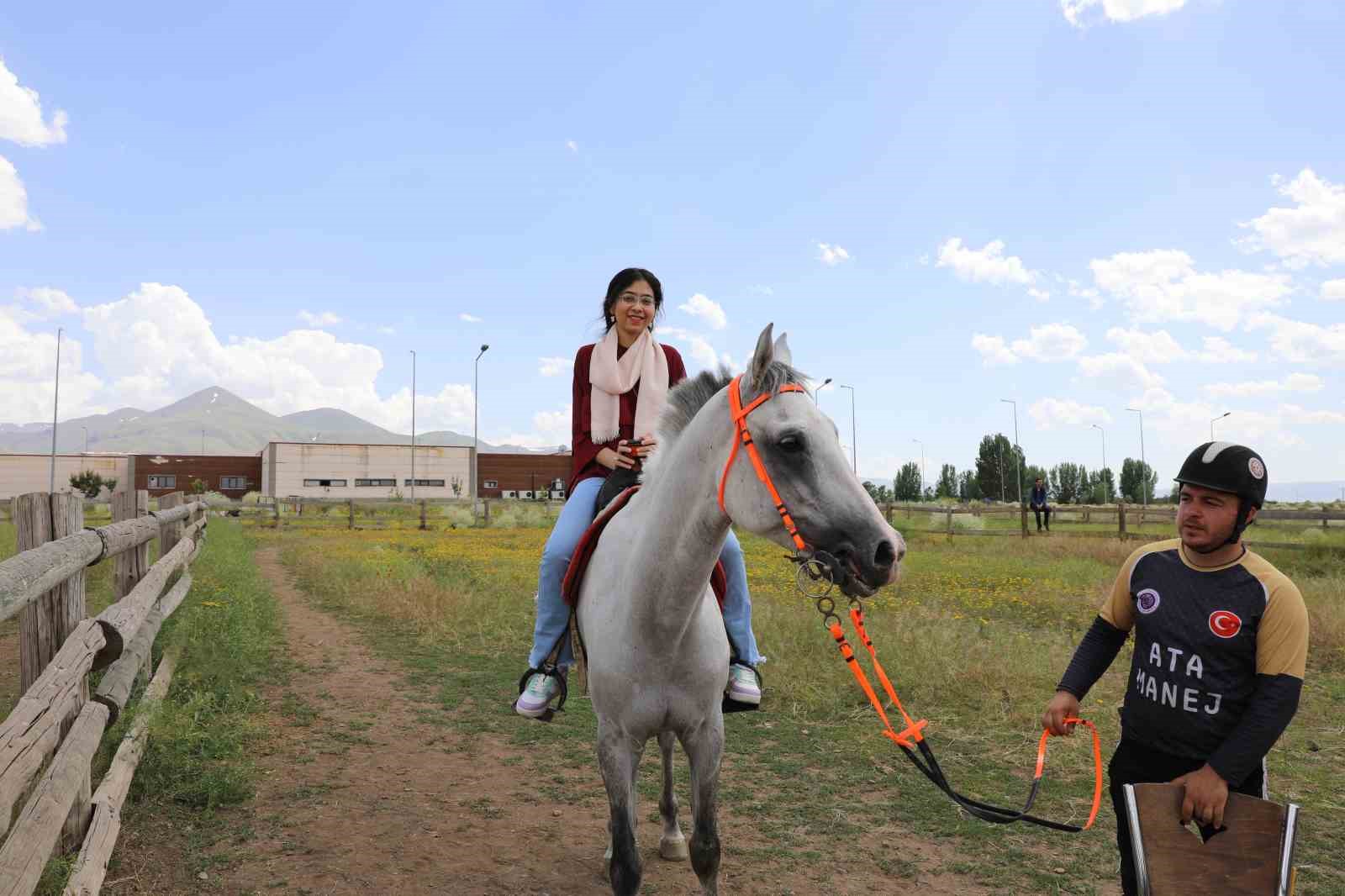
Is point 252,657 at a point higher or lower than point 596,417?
lower

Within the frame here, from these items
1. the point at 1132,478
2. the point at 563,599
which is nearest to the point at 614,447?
the point at 563,599

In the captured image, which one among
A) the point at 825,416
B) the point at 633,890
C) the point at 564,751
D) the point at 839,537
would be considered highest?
the point at 825,416

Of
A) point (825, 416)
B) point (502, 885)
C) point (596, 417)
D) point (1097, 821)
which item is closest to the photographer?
point (825, 416)

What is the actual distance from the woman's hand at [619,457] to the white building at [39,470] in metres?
85.8

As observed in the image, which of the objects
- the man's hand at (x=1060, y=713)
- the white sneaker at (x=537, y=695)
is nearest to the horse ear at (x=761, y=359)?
the man's hand at (x=1060, y=713)

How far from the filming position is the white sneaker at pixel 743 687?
13.1 feet

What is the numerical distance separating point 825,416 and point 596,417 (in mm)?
1846

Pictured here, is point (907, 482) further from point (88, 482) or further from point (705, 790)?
point (705, 790)

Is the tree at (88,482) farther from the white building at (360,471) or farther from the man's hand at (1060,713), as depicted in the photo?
the man's hand at (1060,713)

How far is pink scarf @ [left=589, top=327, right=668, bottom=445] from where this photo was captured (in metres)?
4.39

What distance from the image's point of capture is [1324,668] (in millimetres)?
8406

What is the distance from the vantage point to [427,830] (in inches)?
191

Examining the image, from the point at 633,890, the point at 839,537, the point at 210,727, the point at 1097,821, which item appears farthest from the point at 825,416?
the point at 210,727

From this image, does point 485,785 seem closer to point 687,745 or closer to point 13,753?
point 687,745
